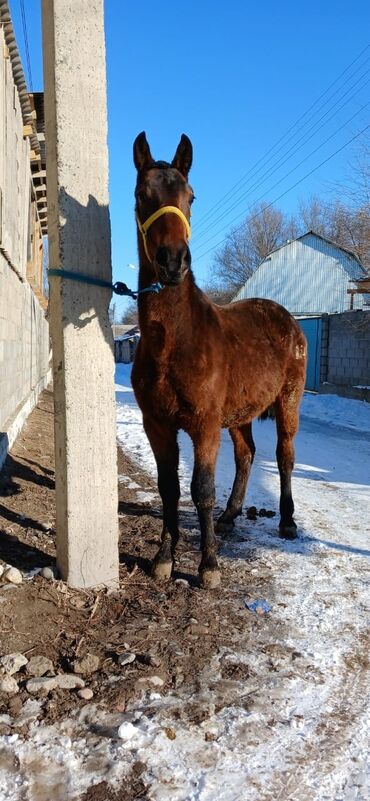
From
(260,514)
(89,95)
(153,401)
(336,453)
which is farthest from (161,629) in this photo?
(336,453)

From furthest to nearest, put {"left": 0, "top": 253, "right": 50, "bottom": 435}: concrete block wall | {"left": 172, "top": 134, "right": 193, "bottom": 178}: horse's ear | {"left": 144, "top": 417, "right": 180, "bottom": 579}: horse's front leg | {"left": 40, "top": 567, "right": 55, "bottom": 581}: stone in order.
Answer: {"left": 0, "top": 253, "right": 50, "bottom": 435}: concrete block wall < {"left": 144, "top": 417, "right": 180, "bottom": 579}: horse's front leg < {"left": 172, "top": 134, "right": 193, "bottom": 178}: horse's ear < {"left": 40, "top": 567, "right": 55, "bottom": 581}: stone

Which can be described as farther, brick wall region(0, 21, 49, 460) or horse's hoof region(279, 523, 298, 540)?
brick wall region(0, 21, 49, 460)

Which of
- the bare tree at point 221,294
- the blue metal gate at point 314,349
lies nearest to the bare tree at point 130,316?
the bare tree at point 221,294

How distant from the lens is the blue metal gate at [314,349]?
21734 mm

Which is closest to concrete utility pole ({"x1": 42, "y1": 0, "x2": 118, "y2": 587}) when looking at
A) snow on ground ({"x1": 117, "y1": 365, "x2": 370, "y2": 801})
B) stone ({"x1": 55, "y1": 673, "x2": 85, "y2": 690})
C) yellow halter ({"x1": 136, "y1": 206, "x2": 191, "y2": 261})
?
yellow halter ({"x1": 136, "y1": 206, "x2": 191, "y2": 261})

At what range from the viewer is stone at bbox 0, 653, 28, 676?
2.59 metres

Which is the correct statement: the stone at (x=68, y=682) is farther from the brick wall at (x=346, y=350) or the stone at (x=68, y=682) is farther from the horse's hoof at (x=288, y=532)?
the brick wall at (x=346, y=350)

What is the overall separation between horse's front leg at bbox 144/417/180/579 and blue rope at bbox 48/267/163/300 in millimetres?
822

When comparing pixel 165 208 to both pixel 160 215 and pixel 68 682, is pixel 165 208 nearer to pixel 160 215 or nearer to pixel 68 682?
pixel 160 215

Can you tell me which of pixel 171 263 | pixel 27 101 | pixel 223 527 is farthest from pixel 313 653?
pixel 27 101

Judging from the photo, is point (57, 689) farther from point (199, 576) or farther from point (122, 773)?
point (199, 576)

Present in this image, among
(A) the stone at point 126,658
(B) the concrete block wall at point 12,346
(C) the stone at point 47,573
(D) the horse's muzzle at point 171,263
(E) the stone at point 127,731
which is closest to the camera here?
(E) the stone at point 127,731

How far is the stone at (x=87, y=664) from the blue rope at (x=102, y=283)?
6.50 ft

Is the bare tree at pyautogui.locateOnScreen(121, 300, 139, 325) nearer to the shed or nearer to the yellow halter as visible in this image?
the shed
